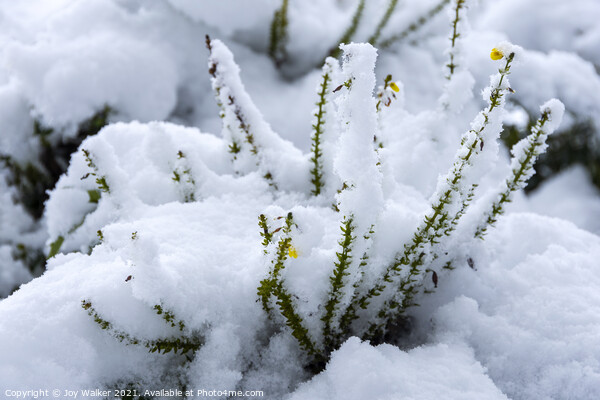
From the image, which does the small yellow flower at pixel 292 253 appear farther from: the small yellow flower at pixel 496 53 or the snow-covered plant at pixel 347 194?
the small yellow flower at pixel 496 53

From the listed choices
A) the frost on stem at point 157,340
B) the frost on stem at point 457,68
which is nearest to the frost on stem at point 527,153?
the frost on stem at point 457,68

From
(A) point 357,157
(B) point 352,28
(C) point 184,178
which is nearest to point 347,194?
(A) point 357,157

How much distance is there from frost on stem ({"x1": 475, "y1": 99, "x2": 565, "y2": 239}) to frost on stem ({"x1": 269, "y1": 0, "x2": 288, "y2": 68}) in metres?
1.76

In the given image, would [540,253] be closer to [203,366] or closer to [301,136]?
[203,366]

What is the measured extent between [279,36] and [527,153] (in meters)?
1.87

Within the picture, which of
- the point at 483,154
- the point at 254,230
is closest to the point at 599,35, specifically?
the point at 483,154

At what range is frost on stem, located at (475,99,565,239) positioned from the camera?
110cm

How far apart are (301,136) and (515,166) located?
145 cm

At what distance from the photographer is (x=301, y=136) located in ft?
8.19

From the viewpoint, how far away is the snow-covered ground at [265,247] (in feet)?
3.24

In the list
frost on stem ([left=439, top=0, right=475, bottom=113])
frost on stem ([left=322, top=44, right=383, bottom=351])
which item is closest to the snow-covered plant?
frost on stem ([left=322, top=44, right=383, bottom=351])

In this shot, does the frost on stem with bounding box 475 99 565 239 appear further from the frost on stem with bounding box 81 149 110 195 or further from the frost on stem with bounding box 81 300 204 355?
the frost on stem with bounding box 81 149 110 195

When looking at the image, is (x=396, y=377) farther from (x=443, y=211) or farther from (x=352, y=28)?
(x=352, y=28)

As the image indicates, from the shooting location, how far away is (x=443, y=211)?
1.07 m
